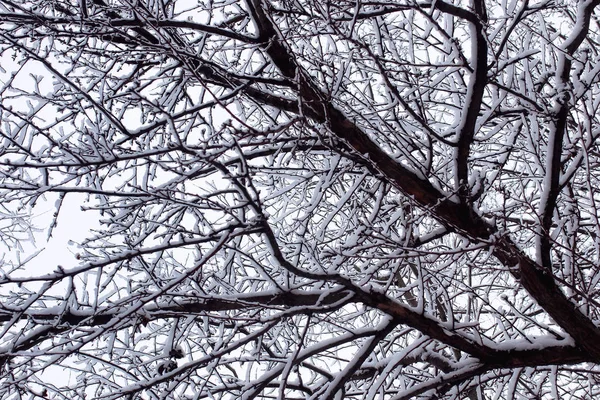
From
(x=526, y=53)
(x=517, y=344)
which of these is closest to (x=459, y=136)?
(x=526, y=53)

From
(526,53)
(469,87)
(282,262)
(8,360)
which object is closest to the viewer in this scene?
(282,262)

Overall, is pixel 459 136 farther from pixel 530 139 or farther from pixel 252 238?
pixel 252 238

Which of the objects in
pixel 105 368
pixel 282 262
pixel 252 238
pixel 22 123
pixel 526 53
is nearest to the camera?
pixel 282 262

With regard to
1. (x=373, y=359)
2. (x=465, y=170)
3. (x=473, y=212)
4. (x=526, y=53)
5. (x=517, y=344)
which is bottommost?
(x=517, y=344)

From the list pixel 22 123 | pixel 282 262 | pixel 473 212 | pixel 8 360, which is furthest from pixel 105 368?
pixel 473 212

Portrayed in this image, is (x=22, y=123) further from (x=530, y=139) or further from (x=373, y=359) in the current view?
(x=530, y=139)

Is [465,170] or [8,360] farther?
[465,170]

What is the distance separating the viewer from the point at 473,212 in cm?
325

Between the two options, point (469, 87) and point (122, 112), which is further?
A: point (122, 112)

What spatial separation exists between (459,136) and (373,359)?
192 cm

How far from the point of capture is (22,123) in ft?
11.9

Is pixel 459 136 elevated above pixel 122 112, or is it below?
below

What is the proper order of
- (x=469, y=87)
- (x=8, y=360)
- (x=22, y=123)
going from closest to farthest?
1. (x=8, y=360)
2. (x=469, y=87)
3. (x=22, y=123)

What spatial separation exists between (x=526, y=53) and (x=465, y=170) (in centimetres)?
80
